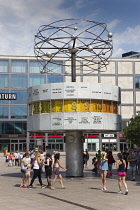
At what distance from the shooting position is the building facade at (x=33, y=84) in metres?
84.2

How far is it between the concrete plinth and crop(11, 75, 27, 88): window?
59286 mm

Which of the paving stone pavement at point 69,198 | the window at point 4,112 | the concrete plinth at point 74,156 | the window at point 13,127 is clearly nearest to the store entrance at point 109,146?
the window at point 13,127

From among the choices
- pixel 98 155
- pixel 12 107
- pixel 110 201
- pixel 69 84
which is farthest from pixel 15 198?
pixel 12 107

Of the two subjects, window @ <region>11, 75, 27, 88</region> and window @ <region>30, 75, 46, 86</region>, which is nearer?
Result: window @ <region>11, 75, 27, 88</region>

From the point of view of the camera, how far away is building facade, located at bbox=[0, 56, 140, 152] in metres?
84.2

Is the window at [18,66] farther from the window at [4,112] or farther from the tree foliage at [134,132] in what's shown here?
the tree foliage at [134,132]

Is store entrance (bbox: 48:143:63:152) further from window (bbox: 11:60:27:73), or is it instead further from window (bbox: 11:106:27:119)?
window (bbox: 11:60:27:73)

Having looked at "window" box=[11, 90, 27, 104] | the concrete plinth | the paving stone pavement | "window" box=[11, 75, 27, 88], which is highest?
"window" box=[11, 75, 27, 88]

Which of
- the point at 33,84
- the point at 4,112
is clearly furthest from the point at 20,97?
the point at 4,112

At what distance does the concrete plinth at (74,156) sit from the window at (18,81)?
59.3 m

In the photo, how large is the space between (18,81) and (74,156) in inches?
2372

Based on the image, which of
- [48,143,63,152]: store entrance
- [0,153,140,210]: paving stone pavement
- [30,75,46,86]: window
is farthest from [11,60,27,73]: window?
[0,153,140,210]: paving stone pavement

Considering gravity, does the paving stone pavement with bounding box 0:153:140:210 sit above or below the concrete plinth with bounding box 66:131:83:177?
below

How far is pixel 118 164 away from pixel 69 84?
29.9 ft
